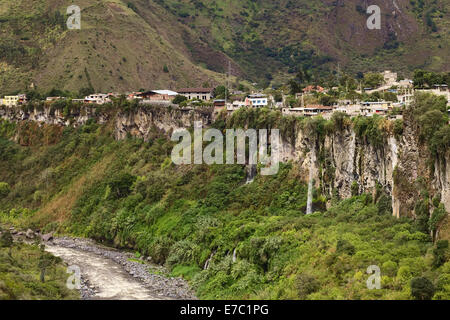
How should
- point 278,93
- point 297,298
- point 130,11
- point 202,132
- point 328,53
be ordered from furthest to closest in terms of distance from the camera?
point 328,53 < point 130,11 < point 278,93 < point 202,132 < point 297,298

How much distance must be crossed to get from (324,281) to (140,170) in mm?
40172

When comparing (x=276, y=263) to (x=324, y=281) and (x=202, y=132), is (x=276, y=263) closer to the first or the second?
(x=324, y=281)

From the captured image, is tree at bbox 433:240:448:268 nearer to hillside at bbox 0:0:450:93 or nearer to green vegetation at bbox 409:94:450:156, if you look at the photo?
green vegetation at bbox 409:94:450:156

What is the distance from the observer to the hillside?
114688 mm

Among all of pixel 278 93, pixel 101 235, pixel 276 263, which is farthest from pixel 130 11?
pixel 276 263

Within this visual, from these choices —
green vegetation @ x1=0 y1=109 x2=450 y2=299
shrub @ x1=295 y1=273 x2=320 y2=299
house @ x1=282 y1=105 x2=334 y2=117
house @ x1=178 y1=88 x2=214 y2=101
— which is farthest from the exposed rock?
shrub @ x1=295 y1=273 x2=320 y2=299

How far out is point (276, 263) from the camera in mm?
46344

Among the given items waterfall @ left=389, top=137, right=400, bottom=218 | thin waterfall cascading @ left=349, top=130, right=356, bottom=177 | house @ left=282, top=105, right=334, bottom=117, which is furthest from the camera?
house @ left=282, top=105, right=334, bottom=117

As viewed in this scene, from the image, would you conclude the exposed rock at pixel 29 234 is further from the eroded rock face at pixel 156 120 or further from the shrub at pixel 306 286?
the shrub at pixel 306 286

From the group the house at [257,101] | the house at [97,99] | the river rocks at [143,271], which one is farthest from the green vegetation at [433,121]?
the house at [97,99]

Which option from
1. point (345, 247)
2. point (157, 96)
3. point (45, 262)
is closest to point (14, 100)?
point (157, 96)

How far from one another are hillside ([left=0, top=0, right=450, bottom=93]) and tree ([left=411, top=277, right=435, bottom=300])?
79.2 m

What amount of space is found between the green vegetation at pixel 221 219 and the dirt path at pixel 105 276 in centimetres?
322

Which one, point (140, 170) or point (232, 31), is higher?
point (232, 31)
